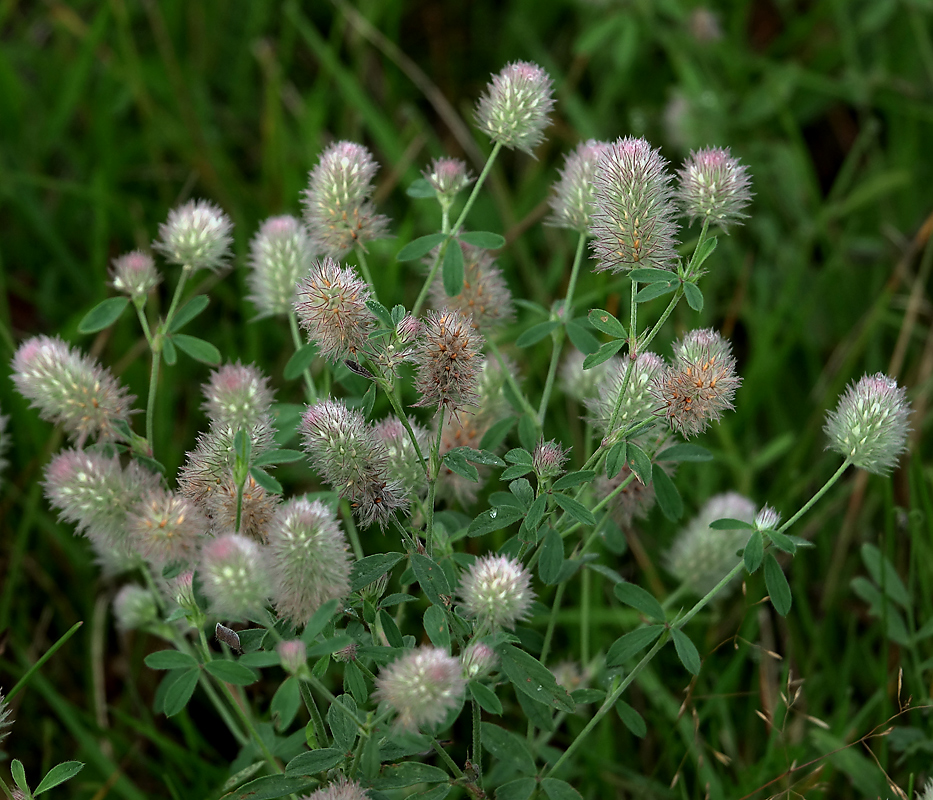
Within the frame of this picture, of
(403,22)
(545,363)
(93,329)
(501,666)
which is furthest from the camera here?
(403,22)

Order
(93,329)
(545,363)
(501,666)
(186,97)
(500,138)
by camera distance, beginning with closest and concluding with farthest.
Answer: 1. (501,666)
2. (500,138)
3. (93,329)
4. (545,363)
5. (186,97)

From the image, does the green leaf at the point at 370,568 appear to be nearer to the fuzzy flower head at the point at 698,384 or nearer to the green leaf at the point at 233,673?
the green leaf at the point at 233,673

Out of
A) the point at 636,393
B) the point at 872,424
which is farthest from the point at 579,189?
the point at 872,424

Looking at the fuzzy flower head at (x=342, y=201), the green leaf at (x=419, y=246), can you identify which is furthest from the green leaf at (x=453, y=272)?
the fuzzy flower head at (x=342, y=201)

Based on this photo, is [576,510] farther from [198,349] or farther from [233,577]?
[198,349]

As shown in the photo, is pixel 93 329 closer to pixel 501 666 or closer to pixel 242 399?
pixel 242 399

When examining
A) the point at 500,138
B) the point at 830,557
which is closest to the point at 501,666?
the point at 500,138
